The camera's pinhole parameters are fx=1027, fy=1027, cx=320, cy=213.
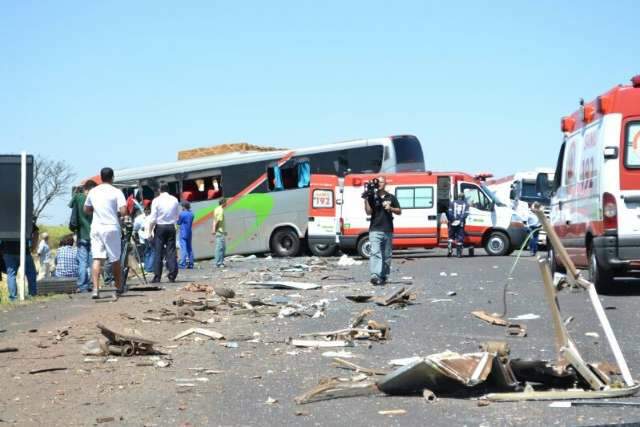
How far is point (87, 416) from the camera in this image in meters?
6.37

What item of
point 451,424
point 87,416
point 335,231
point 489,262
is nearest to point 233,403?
point 87,416

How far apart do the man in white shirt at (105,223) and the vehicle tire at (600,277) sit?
676 centimetres

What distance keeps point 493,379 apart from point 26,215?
10987mm

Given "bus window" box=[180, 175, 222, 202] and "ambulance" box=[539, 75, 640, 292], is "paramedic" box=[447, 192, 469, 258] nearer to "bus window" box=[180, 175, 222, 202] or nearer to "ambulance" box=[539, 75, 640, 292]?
"bus window" box=[180, 175, 222, 202]

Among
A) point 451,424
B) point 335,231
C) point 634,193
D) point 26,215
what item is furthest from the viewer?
point 335,231

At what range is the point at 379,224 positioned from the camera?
16.9 meters

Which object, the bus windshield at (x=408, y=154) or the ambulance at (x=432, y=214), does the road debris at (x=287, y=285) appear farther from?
the bus windshield at (x=408, y=154)

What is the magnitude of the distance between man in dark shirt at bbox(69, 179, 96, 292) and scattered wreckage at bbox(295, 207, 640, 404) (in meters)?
10.7

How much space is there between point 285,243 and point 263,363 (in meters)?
25.9

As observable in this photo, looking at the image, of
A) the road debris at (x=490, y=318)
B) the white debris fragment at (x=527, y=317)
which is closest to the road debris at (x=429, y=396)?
the road debris at (x=490, y=318)

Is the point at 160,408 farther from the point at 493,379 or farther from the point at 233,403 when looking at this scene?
the point at 493,379

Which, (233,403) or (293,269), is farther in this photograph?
(293,269)

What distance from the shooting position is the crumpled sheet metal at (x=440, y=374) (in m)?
6.59

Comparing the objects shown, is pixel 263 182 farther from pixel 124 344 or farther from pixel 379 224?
pixel 124 344
